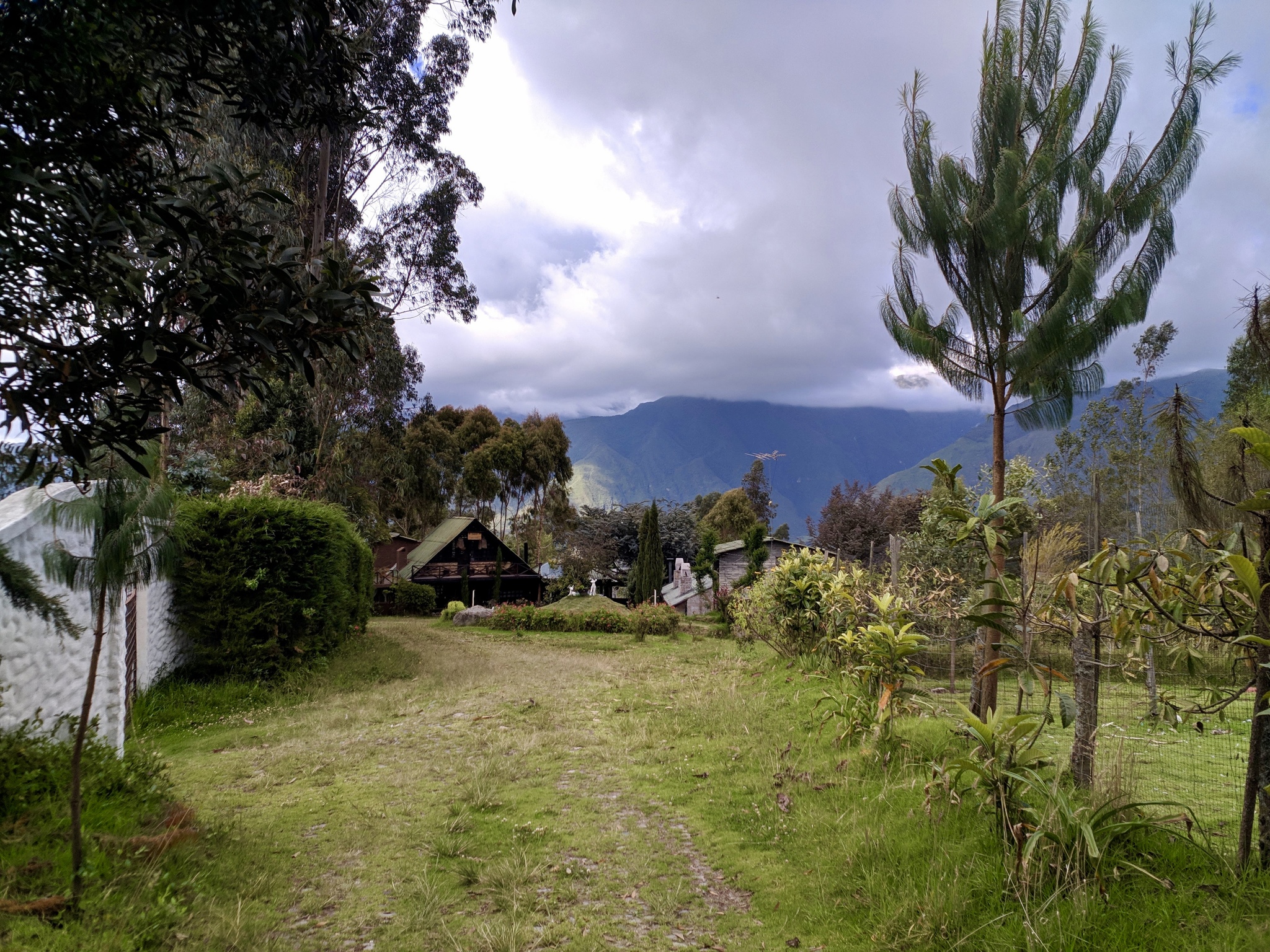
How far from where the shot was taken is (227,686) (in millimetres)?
8242

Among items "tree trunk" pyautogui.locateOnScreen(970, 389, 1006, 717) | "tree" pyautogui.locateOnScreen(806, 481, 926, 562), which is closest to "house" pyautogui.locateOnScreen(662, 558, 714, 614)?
"tree" pyautogui.locateOnScreen(806, 481, 926, 562)

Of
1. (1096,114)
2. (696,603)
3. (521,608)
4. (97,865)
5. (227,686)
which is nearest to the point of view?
(97,865)

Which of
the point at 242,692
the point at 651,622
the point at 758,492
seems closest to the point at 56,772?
the point at 242,692

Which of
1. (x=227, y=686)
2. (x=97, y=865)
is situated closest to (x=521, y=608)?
(x=227, y=686)

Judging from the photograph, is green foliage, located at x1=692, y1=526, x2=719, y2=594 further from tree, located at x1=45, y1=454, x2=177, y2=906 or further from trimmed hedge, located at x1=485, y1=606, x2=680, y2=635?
tree, located at x1=45, y1=454, x2=177, y2=906

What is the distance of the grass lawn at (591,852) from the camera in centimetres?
275

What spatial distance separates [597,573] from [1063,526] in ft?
75.7

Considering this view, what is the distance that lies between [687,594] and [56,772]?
26.6 m

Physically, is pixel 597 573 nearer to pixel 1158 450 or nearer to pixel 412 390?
pixel 412 390

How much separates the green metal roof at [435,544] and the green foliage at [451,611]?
167 inches

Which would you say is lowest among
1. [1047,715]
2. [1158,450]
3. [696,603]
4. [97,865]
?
[696,603]

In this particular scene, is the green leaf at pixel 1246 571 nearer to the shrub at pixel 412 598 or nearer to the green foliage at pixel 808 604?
the green foliage at pixel 808 604

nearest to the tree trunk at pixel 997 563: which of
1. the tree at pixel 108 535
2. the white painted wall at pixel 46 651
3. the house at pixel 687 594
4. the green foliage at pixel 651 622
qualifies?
the tree at pixel 108 535

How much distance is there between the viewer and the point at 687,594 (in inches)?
1163
